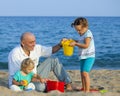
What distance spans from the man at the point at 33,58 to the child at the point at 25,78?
124mm

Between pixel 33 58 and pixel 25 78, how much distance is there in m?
0.40

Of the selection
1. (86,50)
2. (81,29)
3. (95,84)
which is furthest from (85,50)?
(95,84)

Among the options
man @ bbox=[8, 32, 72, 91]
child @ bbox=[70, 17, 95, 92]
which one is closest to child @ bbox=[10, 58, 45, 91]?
man @ bbox=[8, 32, 72, 91]

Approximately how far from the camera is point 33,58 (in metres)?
5.88

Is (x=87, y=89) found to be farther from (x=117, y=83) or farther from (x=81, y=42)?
(x=117, y=83)

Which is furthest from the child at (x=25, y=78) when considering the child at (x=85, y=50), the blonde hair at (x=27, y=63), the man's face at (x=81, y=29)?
the man's face at (x=81, y=29)

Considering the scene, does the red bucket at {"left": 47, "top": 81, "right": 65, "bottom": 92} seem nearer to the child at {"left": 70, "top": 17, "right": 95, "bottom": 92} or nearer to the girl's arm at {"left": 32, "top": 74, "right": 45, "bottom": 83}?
the girl's arm at {"left": 32, "top": 74, "right": 45, "bottom": 83}

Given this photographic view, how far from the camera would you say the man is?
5715 mm

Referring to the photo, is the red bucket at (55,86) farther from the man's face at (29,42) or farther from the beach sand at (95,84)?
the man's face at (29,42)

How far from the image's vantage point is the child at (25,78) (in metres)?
5.52

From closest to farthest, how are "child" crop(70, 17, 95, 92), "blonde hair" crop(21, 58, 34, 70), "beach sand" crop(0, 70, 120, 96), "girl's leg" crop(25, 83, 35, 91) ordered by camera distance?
"beach sand" crop(0, 70, 120, 96), "blonde hair" crop(21, 58, 34, 70), "girl's leg" crop(25, 83, 35, 91), "child" crop(70, 17, 95, 92)

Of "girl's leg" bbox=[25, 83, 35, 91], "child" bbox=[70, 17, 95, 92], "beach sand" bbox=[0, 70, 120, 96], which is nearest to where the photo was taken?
"beach sand" bbox=[0, 70, 120, 96]

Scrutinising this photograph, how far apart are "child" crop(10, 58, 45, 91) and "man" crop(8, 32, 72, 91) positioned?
0.41 feet

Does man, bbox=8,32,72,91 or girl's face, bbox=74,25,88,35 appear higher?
girl's face, bbox=74,25,88,35
